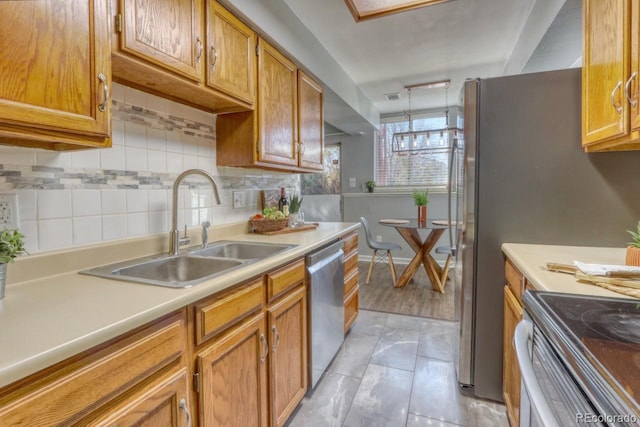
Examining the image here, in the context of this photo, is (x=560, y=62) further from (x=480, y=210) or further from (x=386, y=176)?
(x=386, y=176)

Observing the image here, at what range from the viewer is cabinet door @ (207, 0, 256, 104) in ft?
4.87

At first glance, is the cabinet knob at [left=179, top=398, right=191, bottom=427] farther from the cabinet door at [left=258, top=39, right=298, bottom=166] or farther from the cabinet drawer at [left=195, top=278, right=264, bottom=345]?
the cabinet door at [left=258, top=39, right=298, bottom=166]

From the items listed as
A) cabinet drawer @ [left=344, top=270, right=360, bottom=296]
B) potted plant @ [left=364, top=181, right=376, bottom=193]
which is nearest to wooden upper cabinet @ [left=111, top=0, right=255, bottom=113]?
cabinet drawer @ [left=344, top=270, right=360, bottom=296]

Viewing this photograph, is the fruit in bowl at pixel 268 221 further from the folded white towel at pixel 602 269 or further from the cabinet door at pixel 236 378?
the folded white towel at pixel 602 269

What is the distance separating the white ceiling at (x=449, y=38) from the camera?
6.91 ft

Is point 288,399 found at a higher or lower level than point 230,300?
lower

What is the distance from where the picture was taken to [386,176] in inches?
198

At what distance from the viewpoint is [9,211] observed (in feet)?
3.33

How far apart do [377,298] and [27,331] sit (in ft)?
9.79

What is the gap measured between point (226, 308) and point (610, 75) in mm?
1659

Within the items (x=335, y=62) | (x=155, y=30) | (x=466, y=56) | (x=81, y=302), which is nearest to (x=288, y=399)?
(x=81, y=302)

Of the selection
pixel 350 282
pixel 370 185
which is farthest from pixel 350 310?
pixel 370 185

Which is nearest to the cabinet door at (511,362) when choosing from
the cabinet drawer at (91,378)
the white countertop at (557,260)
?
the white countertop at (557,260)

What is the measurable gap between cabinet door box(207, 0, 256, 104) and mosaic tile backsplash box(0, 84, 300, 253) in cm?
30
